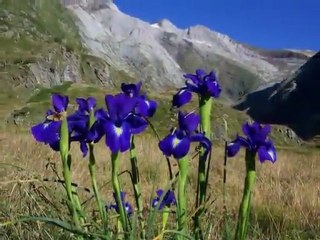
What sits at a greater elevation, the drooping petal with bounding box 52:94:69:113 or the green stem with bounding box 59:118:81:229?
the drooping petal with bounding box 52:94:69:113

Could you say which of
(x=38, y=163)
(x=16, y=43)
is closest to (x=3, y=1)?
(x=16, y=43)

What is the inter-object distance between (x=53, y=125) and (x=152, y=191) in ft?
1.87

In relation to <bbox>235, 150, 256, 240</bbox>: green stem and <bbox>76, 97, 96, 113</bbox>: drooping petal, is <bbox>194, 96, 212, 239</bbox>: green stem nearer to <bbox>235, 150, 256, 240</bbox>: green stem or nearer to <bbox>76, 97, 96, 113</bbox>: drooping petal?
<bbox>235, 150, 256, 240</bbox>: green stem

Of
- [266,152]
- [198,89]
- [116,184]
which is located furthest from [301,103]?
[116,184]

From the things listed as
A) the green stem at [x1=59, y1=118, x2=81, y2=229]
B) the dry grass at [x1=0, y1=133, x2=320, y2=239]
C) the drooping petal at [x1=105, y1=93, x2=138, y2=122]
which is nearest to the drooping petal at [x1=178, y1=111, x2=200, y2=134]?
the drooping petal at [x1=105, y1=93, x2=138, y2=122]

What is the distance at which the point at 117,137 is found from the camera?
2.38m

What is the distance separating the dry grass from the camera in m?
3.45

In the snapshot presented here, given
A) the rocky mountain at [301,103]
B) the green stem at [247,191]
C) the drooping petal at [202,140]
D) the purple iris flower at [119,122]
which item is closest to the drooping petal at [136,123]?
the purple iris flower at [119,122]

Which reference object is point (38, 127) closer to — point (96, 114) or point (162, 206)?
point (96, 114)

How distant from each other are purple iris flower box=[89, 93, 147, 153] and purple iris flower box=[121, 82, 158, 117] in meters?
0.03

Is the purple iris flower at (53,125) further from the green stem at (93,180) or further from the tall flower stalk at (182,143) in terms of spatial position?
the tall flower stalk at (182,143)

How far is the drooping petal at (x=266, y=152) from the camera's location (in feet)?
8.20

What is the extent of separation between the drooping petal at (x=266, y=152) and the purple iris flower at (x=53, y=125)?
0.80 metres

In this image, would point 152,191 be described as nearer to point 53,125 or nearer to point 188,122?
point 188,122
